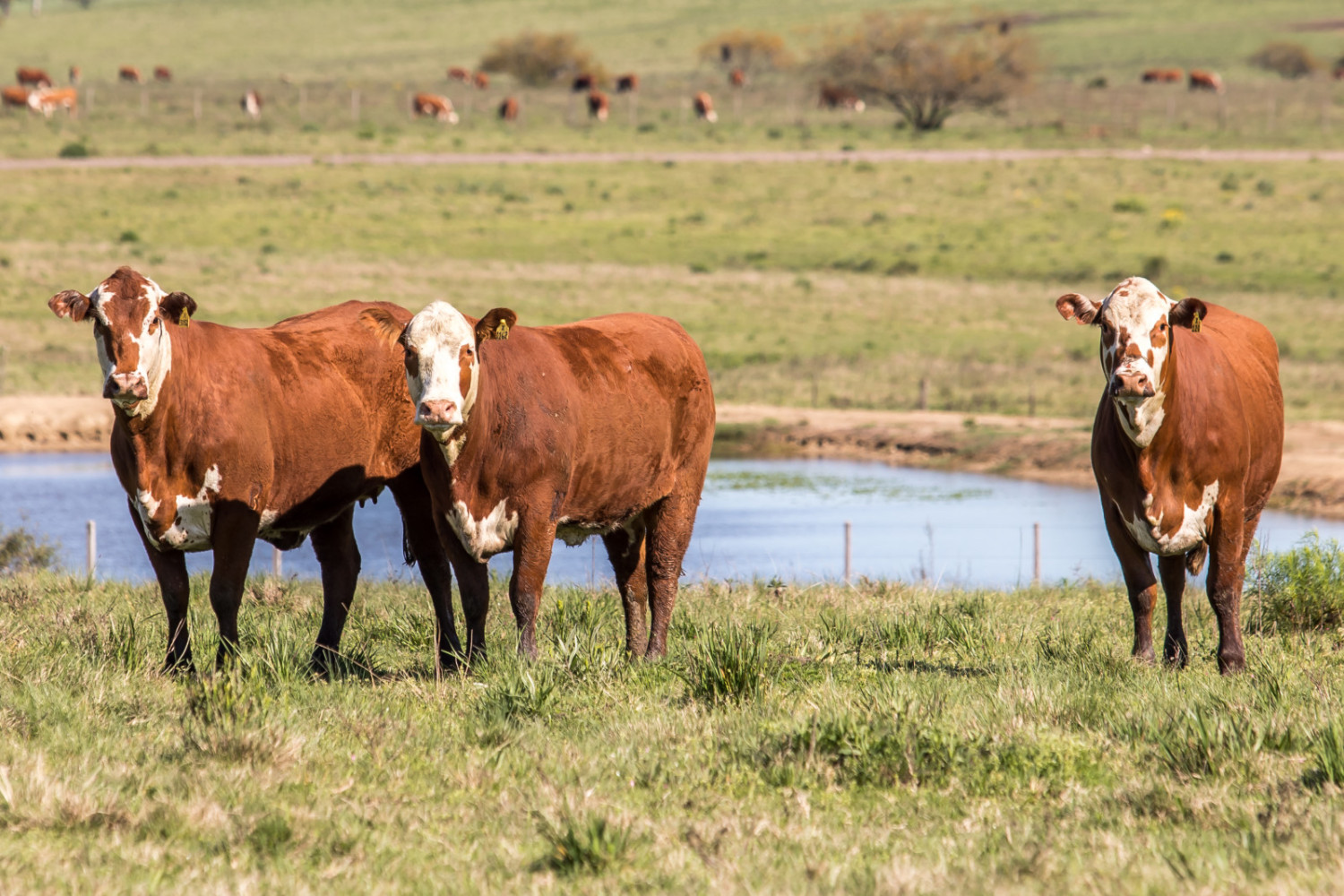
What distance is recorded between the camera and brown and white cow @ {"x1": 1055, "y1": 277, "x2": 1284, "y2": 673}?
822 cm

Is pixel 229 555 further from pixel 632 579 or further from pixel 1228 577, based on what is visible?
pixel 1228 577

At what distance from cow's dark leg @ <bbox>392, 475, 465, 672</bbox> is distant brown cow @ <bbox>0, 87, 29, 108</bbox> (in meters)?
72.0

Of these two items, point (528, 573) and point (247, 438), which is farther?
point (528, 573)

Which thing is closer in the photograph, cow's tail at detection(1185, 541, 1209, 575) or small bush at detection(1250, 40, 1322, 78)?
cow's tail at detection(1185, 541, 1209, 575)

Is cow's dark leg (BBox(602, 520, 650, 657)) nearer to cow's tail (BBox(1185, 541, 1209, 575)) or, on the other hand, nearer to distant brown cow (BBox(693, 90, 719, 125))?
cow's tail (BBox(1185, 541, 1209, 575))

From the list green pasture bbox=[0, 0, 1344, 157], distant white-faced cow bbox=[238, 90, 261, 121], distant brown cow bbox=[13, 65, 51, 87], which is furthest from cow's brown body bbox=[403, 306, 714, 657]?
distant brown cow bbox=[13, 65, 51, 87]

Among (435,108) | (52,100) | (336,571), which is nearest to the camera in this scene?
(336,571)

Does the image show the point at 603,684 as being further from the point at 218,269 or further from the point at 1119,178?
the point at 1119,178

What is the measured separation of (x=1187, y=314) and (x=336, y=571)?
508 centimetres

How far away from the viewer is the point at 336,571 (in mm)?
9164

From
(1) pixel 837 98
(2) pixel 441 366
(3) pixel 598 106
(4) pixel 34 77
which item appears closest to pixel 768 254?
(3) pixel 598 106

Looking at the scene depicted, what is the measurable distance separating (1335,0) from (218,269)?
142 meters

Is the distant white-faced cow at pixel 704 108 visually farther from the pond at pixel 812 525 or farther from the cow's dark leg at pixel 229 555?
the cow's dark leg at pixel 229 555

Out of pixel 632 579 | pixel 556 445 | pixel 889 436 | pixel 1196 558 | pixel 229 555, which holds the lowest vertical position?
pixel 889 436
